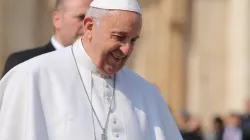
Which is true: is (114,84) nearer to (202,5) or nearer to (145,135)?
(145,135)

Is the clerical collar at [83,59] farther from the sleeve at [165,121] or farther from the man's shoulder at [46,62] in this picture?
the sleeve at [165,121]

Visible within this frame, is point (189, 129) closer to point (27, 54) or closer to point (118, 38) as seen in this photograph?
point (27, 54)

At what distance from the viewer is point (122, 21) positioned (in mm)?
3578

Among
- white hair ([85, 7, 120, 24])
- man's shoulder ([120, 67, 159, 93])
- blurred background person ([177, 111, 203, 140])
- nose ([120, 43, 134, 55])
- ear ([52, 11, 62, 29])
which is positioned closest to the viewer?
nose ([120, 43, 134, 55])

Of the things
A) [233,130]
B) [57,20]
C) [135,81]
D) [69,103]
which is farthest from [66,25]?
[233,130]

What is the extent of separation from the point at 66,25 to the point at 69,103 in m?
1.10

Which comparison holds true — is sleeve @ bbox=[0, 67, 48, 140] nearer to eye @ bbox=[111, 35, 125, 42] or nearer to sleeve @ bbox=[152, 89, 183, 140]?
eye @ bbox=[111, 35, 125, 42]

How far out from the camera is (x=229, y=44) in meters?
16.3

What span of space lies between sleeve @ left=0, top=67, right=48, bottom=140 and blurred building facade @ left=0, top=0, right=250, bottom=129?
12.2 m

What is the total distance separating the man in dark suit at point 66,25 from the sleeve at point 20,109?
3.23 ft

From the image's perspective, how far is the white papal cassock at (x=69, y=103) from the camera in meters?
3.60

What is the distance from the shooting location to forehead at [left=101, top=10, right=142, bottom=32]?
11.7ft

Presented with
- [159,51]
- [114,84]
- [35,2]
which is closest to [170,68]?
[159,51]

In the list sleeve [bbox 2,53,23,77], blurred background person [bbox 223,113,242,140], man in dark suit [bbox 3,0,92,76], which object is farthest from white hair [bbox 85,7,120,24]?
blurred background person [bbox 223,113,242,140]
